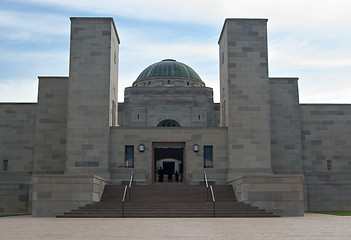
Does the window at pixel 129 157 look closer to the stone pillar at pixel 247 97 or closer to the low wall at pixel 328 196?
the stone pillar at pixel 247 97

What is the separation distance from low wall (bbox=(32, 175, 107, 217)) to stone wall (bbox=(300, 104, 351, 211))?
15260mm

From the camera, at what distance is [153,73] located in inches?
2320

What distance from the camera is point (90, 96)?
1148 inches

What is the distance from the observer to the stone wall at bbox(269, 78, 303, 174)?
103ft

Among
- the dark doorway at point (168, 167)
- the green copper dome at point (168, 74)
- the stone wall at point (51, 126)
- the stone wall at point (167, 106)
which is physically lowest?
the dark doorway at point (168, 167)

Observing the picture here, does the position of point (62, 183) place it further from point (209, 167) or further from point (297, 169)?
point (297, 169)

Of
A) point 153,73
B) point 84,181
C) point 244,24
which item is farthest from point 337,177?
point 153,73

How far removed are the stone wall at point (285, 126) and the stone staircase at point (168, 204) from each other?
20.2ft

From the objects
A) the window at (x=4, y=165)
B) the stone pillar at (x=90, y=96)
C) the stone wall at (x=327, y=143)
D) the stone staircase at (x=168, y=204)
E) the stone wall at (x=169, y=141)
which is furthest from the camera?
the stone wall at (x=327, y=143)

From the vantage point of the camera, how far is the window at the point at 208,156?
29.2 meters

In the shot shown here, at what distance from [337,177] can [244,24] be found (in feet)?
38.9

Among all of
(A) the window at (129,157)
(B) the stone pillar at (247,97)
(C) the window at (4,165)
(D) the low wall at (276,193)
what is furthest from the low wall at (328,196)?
(C) the window at (4,165)

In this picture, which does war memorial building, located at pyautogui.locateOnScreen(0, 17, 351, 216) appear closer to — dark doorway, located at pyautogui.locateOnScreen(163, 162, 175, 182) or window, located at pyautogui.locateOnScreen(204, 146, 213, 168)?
window, located at pyautogui.locateOnScreen(204, 146, 213, 168)

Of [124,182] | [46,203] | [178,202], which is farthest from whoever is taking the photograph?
[124,182]
